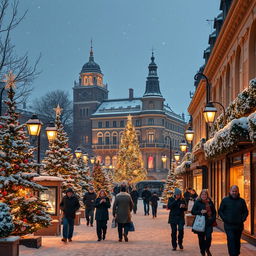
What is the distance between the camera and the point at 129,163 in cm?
7456

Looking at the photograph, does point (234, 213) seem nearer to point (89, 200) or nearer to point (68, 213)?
point (68, 213)

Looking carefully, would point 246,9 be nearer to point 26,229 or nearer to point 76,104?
point 26,229

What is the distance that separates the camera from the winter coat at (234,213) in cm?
1155

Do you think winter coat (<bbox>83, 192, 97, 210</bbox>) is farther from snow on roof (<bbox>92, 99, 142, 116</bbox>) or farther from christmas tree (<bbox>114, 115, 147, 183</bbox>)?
snow on roof (<bbox>92, 99, 142, 116</bbox>)

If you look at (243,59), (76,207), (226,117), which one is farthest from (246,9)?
(76,207)

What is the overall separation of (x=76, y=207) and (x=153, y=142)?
354ft

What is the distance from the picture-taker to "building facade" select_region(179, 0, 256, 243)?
15.0 meters

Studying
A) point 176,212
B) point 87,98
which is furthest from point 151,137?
point 176,212

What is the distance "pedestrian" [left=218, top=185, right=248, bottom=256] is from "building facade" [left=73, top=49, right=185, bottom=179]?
349ft

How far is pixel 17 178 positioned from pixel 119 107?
396ft

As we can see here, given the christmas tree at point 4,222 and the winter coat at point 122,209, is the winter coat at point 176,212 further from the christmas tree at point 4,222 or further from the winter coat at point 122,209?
the christmas tree at point 4,222

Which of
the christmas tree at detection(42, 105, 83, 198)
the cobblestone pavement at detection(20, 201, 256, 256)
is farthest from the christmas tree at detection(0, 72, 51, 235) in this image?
the christmas tree at detection(42, 105, 83, 198)

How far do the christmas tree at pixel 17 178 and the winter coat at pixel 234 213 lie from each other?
17.7 ft

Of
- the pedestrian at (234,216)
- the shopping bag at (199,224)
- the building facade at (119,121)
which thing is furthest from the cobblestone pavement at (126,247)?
the building facade at (119,121)
